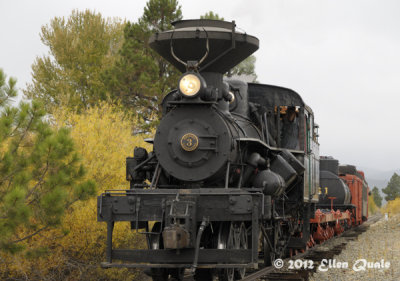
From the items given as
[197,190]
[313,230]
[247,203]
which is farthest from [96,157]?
[313,230]

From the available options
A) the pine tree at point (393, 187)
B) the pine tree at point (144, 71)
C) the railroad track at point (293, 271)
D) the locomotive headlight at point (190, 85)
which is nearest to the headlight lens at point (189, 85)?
the locomotive headlight at point (190, 85)

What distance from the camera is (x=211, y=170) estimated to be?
27.9 feet

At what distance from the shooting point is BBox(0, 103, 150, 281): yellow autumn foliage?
31.0ft

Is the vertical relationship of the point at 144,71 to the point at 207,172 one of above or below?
above

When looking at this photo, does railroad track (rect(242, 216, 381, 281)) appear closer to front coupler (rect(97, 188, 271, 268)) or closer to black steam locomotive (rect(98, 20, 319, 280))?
black steam locomotive (rect(98, 20, 319, 280))

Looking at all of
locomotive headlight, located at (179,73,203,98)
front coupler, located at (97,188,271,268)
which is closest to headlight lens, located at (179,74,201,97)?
locomotive headlight, located at (179,73,203,98)

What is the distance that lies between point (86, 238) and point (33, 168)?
289 centimetres

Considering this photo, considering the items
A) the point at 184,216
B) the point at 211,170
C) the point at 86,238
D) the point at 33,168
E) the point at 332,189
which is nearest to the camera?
the point at 184,216

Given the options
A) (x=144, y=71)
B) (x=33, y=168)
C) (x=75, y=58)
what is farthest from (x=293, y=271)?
(x=75, y=58)

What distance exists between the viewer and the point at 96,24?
31.1 m

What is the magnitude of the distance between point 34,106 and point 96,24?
2434 cm

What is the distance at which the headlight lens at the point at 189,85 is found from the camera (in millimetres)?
8500

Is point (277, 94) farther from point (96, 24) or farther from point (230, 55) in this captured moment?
point (96, 24)

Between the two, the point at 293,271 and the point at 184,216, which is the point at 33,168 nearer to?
the point at 184,216
